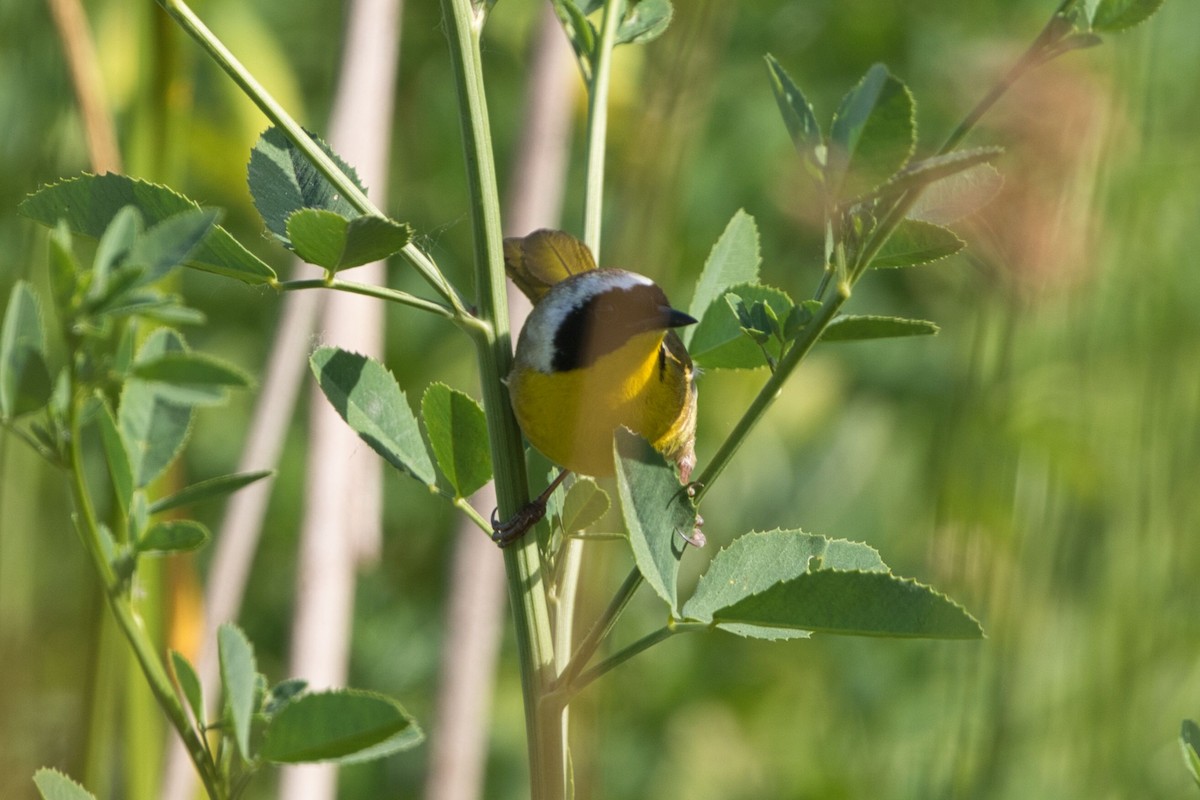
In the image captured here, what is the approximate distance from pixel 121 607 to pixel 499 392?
0.57ft

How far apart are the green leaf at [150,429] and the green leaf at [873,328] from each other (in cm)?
27

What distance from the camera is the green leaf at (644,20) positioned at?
73 cm

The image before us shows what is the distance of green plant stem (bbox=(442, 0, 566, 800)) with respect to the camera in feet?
1.68

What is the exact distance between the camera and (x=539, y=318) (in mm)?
1020


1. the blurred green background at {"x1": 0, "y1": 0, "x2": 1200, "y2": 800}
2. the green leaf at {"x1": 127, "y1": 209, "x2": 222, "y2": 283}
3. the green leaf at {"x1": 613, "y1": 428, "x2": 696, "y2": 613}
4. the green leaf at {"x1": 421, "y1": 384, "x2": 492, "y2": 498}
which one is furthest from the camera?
the blurred green background at {"x1": 0, "y1": 0, "x2": 1200, "y2": 800}

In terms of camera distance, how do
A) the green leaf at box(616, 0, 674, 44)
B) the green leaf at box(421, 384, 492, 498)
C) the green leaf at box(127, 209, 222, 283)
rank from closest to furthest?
the green leaf at box(127, 209, 222, 283)
the green leaf at box(421, 384, 492, 498)
the green leaf at box(616, 0, 674, 44)

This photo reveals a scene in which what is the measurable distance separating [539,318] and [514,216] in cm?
61

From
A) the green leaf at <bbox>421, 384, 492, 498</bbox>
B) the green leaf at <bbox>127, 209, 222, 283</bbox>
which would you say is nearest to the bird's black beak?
the green leaf at <bbox>421, 384, 492, 498</bbox>

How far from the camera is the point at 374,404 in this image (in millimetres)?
611

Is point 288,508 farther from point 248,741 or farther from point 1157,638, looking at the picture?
point 248,741

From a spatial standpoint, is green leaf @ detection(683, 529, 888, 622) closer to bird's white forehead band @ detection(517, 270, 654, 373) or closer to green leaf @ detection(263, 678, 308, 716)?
green leaf @ detection(263, 678, 308, 716)

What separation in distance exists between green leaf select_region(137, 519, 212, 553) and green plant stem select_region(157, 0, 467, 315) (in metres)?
0.14

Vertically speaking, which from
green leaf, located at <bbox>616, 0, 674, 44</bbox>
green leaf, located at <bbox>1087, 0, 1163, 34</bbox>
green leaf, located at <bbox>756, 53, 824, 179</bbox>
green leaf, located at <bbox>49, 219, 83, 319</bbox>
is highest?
green leaf, located at <bbox>616, 0, 674, 44</bbox>

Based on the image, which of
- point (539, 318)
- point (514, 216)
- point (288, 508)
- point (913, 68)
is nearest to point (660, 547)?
point (539, 318)
